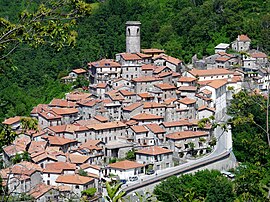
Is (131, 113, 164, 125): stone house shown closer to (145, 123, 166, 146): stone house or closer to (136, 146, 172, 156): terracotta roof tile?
(145, 123, 166, 146): stone house

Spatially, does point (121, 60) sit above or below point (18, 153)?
above

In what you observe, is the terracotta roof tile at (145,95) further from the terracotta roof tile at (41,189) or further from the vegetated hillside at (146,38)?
the vegetated hillside at (146,38)

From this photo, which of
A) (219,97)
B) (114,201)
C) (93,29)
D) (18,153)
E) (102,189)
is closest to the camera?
(114,201)

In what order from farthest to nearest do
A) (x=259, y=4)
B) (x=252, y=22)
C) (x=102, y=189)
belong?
(x=259, y=4) < (x=252, y=22) < (x=102, y=189)

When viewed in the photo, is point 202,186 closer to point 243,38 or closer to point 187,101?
point 187,101

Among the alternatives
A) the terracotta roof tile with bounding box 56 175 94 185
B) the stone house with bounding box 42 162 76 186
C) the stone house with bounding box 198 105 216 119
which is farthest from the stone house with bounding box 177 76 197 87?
the terracotta roof tile with bounding box 56 175 94 185

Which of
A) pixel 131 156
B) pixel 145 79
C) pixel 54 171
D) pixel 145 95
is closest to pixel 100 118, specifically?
pixel 145 95

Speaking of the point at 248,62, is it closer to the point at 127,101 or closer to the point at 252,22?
the point at 252,22

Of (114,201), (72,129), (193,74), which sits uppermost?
(114,201)

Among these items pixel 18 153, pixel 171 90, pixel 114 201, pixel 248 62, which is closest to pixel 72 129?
pixel 18 153
